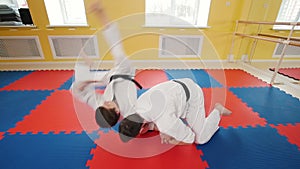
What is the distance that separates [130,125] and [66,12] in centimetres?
354

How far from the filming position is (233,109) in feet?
6.74

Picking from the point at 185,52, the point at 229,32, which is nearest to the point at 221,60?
the point at 229,32

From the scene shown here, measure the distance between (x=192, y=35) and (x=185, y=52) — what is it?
422 mm

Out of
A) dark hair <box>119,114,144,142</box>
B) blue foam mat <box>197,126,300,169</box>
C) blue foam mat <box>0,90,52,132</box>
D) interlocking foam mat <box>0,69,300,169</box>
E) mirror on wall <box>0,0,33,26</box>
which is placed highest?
mirror on wall <box>0,0,33,26</box>

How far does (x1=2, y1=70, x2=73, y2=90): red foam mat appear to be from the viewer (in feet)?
8.64

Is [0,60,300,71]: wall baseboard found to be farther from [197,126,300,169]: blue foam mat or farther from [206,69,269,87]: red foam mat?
[197,126,300,169]: blue foam mat

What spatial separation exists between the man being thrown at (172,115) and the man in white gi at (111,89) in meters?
0.10

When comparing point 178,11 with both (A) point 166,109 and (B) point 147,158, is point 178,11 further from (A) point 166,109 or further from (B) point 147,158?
(B) point 147,158

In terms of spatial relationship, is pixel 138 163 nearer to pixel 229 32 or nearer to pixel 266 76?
pixel 266 76

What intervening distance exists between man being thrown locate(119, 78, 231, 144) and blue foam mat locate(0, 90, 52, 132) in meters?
1.52

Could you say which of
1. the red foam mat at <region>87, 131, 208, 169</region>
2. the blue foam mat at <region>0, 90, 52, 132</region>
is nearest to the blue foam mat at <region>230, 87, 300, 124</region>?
the red foam mat at <region>87, 131, 208, 169</region>

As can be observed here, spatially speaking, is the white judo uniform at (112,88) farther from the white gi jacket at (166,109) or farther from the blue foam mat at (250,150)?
the blue foam mat at (250,150)

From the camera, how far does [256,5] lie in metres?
3.52

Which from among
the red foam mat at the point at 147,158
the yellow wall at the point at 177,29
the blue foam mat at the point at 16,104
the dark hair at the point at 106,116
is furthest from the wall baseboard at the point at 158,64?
the dark hair at the point at 106,116
